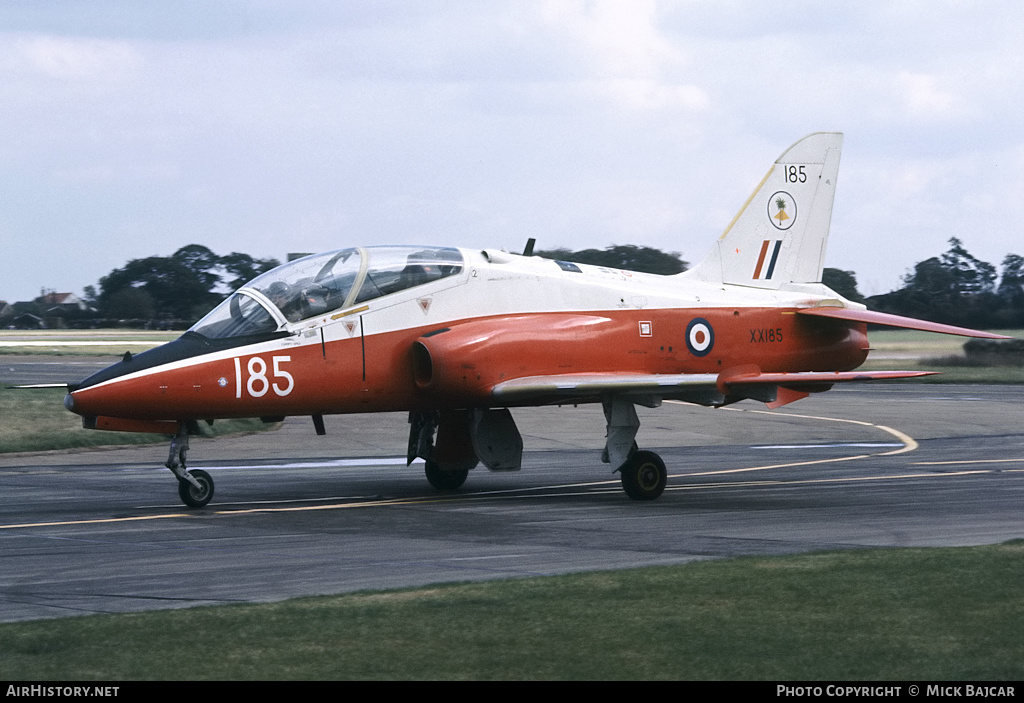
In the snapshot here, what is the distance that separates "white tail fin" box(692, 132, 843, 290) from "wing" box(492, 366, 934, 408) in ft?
10.2

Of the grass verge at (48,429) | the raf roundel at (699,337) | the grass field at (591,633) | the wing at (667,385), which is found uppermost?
the raf roundel at (699,337)

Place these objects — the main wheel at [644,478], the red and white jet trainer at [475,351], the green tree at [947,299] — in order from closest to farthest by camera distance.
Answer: the red and white jet trainer at [475,351] < the main wheel at [644,478] < the green tree at [947,299]

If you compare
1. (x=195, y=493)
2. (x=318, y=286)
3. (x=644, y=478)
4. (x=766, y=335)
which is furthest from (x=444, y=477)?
(x=766, y=335)

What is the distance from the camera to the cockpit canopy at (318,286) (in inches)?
576

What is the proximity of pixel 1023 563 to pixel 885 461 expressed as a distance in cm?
1155

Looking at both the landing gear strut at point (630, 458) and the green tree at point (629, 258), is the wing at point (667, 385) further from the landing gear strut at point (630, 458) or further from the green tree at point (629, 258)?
the green tree at point (629, 258)

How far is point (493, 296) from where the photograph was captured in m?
16.0

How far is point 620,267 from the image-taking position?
2502 centimetres

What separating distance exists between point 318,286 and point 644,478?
469 centimetres

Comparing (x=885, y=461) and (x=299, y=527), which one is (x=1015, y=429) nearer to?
(x=885, y=461)

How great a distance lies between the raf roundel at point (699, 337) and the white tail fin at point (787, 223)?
168 centimetres

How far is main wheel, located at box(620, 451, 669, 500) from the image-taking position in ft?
51.8

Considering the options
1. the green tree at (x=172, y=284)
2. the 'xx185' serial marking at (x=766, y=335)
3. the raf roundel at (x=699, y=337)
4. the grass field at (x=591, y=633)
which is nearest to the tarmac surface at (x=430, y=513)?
the grass field at (x=591, y=633)
